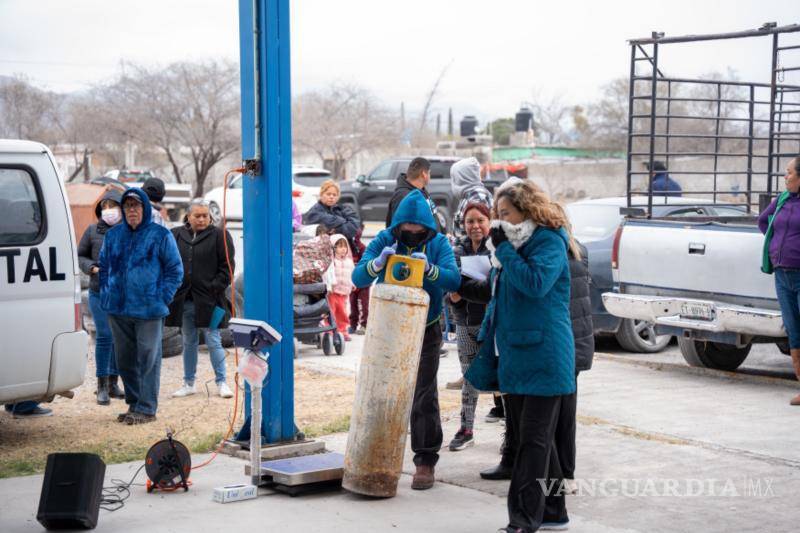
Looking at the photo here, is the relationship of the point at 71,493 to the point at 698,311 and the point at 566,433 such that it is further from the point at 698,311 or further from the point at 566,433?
the point at 698,311

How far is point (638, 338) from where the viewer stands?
12195 millimetres

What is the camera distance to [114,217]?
9750 mm

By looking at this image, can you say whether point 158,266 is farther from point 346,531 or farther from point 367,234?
point 367,234

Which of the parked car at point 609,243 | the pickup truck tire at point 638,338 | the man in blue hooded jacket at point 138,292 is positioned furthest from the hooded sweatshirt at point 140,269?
the pickup truck tire at point 638,338

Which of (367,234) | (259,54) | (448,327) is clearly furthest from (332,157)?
(259,54)

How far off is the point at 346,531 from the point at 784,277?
4.92 m

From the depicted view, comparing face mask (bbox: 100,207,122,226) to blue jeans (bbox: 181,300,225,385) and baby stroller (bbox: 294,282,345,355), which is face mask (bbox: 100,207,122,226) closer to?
blue jeans (bbox: 181,300,225,385)

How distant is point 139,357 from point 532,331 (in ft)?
14.3

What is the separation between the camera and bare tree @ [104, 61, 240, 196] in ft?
131

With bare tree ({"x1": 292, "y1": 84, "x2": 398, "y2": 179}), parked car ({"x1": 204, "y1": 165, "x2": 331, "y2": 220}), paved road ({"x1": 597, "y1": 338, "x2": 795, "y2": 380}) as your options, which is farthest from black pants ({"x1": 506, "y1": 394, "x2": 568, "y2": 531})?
bare tree ({"x1": 292, "y1": 84, "x2": 398, "y2": 179})

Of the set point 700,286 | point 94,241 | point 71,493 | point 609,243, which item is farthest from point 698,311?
point 71,493

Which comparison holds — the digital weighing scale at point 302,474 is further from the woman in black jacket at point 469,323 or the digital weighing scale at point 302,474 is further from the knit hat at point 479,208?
the knit hat at point 479,208

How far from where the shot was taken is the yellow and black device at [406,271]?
6.15 meters

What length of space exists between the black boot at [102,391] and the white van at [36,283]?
67.9 inches
